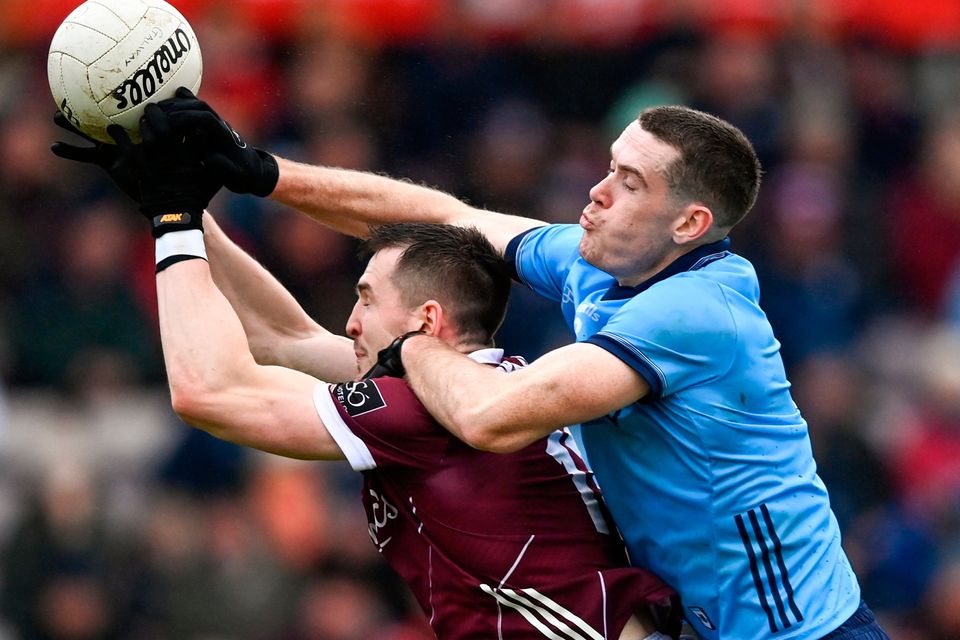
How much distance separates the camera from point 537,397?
465cm

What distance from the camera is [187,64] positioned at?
5203 millimetres

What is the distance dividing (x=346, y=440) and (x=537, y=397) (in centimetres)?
62

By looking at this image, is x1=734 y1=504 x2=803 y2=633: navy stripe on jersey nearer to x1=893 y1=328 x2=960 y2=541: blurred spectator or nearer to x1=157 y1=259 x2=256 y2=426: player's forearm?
x1=157 y1=259 x2=256 y2=426: player's forearm

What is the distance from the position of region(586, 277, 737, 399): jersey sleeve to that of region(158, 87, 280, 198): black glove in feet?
4.30

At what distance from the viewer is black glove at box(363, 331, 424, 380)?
16.5 feet

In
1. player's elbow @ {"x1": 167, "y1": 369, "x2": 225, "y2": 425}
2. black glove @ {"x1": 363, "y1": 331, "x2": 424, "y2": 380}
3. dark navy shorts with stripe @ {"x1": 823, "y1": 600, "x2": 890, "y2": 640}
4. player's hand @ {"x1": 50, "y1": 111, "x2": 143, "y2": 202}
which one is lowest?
dark navy shorts with stripe @ {"x1": 823, "y1": 600, "x2": 890, "y2": 640}

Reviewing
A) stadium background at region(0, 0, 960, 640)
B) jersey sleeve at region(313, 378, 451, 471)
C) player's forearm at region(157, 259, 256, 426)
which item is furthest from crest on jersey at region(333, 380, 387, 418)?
stadium background at region(0, 0, 960, 640)

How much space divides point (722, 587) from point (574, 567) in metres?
0.46

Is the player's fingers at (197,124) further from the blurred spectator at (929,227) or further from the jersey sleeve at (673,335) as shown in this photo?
the blurred spectator at (929,227)

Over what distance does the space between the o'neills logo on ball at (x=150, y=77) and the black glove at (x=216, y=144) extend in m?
0.06

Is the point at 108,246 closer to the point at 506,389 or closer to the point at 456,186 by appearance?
the point at 456,186

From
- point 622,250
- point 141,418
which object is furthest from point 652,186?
point 141,418

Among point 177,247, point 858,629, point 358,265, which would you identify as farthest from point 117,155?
point 358,265

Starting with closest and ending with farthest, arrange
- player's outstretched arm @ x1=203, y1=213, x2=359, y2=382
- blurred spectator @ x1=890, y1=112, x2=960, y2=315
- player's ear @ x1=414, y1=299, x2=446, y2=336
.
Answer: player's ear @ x1=414, y1=299, x2=446, y2=336 < player's outstretched arm @ x1=203, y1=213, x2=359, y2=382 < blurred spectator @ x1=890, y1=112, x2=960, y2=315
